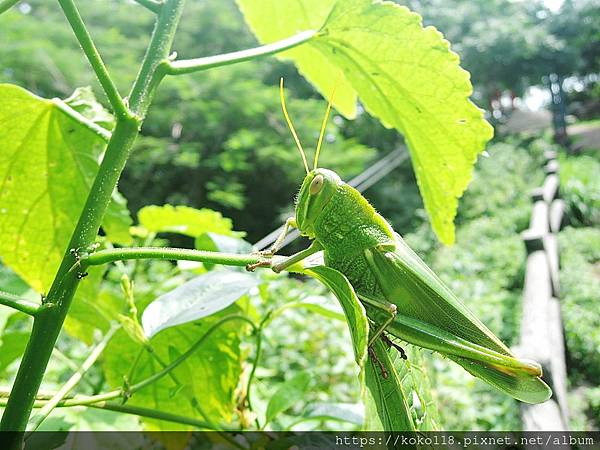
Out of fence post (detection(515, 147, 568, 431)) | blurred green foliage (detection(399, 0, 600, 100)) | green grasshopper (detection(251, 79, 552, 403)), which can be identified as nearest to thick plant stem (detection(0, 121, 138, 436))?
green grasshopper (detection(251, 79, 552, 403))

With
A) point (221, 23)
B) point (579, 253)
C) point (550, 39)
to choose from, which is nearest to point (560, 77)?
point (550, 39)

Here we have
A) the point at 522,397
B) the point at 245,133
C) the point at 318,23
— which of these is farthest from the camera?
the point at 245,133

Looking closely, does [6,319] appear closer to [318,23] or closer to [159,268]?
[318,23]

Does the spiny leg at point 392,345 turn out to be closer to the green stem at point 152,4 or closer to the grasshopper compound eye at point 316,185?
the grasshopper compound eye at point 316,185

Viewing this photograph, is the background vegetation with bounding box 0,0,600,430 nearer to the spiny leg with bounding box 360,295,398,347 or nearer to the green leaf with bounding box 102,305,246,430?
the green leaf with bounding box 102,305,246,430

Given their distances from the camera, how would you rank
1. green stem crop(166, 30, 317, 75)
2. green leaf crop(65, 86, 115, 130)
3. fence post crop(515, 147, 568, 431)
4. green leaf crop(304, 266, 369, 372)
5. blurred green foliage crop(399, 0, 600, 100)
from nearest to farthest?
1. green leaf crop(304, 266, 369, 372)
2. green stem crop(166, 30, 317, 75)
3. green leaf crop(65, 86, 115, 130)
4. fence post crop(515, 147, 568, 431)
5. blurred green foliage crop(399, 0, 600, 100)

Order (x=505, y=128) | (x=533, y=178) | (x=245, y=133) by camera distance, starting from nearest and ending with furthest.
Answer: (x=245, y=133) < (x=533, y=178) < (x=505, y=128)

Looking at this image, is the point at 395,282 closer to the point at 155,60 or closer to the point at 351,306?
the point at 351,306

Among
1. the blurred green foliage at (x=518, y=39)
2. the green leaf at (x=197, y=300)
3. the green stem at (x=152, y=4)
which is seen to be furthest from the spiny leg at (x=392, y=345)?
the blurred green foliage at (x=518, y=39)
